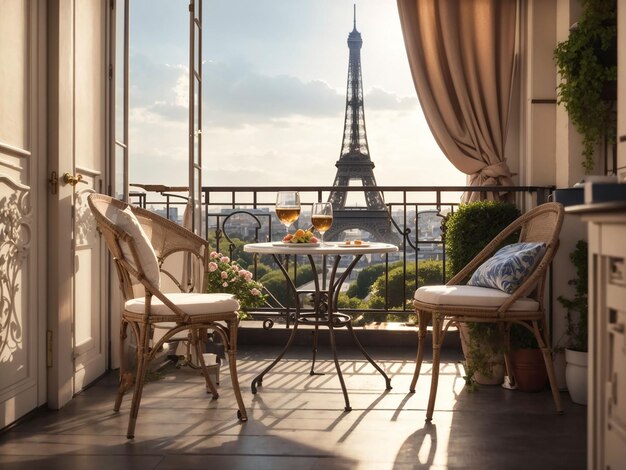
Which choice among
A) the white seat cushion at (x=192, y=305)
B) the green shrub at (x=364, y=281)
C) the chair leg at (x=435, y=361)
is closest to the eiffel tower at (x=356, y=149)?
the green shrub at (x=364, y=281)

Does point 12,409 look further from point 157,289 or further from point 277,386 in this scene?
point 277,386

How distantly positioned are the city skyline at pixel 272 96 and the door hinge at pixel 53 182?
885 mm

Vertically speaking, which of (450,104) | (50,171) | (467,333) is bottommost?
(467,333)

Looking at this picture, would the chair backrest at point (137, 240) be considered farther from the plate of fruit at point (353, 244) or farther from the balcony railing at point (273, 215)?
the balcony railing at point (273, 215)

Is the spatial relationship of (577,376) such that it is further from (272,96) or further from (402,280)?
(272,96)

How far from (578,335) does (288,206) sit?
4.24 ft

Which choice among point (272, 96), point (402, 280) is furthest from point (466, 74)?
point (272, 96)

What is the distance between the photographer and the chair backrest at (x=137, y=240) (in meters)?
2.15

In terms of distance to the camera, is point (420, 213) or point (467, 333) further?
point (420, 213)

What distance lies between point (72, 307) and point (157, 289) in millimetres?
584

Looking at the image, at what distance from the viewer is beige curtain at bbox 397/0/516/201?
3.97 metres

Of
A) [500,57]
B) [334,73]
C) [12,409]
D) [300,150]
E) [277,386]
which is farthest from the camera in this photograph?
[300,150]

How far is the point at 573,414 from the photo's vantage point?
2426 mm

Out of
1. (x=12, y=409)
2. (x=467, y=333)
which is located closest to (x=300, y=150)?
(x=467, y=333)
